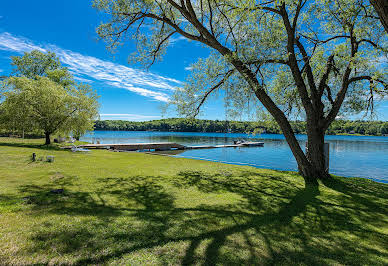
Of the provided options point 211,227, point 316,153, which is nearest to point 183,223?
point 211,227

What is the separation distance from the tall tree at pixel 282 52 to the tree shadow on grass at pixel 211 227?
3.70 m

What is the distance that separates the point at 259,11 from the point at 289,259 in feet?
31.1

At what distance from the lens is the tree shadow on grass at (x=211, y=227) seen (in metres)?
3.45

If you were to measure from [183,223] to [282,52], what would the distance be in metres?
8.86

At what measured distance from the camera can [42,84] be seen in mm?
20844

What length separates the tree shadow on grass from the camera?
3.45 metres

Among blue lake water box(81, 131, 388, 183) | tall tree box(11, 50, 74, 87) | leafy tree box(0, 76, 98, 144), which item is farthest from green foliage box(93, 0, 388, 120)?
tall tree box(11, 50, 74, 87)

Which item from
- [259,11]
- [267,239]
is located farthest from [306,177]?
[259,11]

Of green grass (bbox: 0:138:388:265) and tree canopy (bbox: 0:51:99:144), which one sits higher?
tree canopy (bbox: 0:51:99:144)

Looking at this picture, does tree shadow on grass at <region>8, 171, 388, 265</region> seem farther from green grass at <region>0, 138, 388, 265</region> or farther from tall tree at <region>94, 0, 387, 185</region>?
tall tree at <region>94, 0, 387, 185</region>

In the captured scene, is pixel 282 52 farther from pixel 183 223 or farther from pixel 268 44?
pixel 183 223

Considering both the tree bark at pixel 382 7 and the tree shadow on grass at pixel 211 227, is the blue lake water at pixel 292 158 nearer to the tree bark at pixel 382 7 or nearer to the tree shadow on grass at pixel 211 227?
the tree shadow on grass at pixel 211 227

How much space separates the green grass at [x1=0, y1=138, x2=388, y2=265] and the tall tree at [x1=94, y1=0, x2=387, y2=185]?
3823 millimetres

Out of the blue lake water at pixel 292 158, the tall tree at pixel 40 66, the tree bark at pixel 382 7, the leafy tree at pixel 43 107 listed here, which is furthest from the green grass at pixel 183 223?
the tall tree at pixel 40 66
